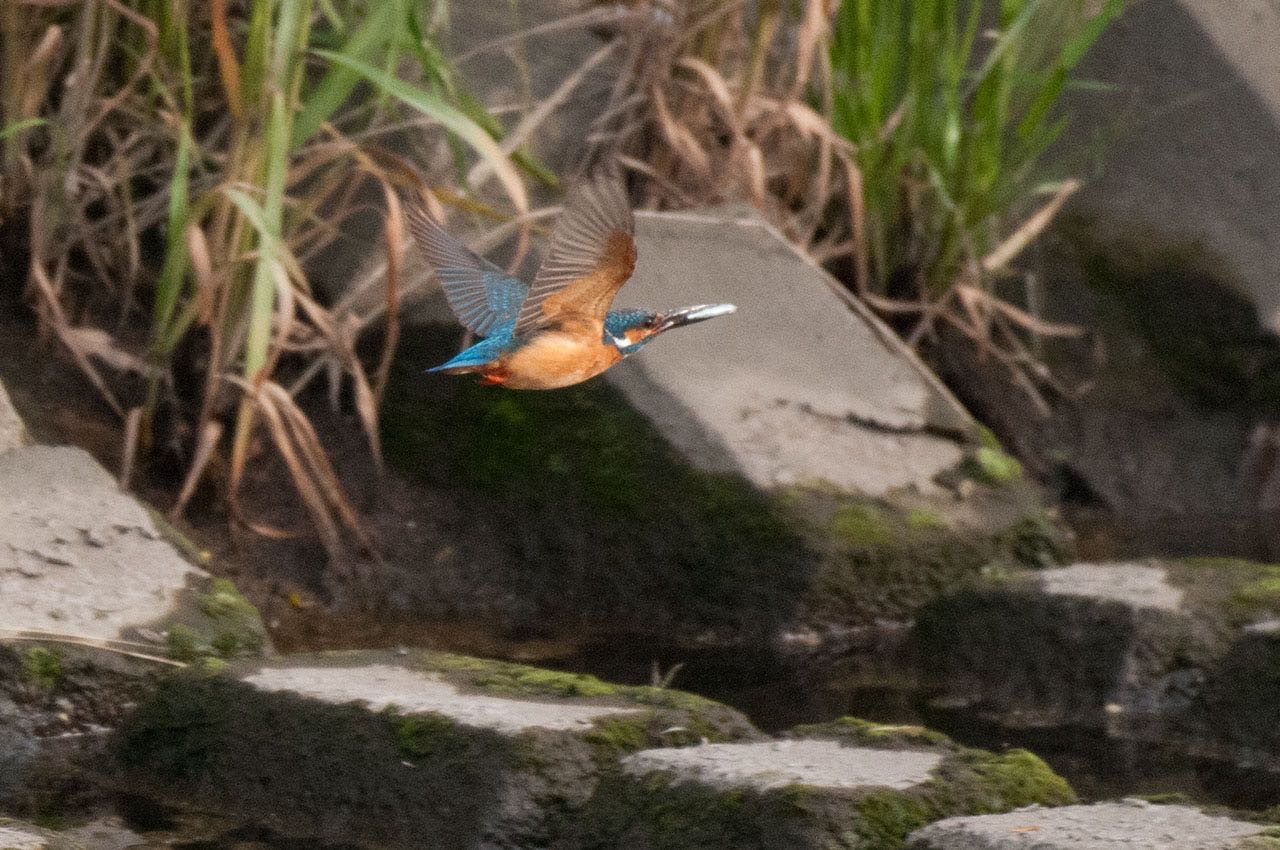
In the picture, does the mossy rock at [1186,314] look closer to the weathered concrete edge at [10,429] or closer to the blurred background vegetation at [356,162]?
the blurred background vegetation at [356,162]

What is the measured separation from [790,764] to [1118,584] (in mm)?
1356

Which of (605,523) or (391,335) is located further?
(605,523)

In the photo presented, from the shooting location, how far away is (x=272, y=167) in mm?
3365

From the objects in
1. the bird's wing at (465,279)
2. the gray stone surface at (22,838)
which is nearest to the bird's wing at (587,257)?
the bird's wing at (465,279)

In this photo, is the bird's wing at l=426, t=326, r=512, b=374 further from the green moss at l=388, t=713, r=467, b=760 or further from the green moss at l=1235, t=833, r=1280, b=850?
the green moss at l=1235, t=833, r=1280, b=850

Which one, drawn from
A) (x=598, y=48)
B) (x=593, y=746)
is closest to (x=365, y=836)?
(x=593, y=746)

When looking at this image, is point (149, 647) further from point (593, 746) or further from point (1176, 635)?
point (1176, 635)

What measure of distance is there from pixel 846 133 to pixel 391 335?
1558 millimetres

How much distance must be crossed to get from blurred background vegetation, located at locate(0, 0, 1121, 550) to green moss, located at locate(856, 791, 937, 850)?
158 cm

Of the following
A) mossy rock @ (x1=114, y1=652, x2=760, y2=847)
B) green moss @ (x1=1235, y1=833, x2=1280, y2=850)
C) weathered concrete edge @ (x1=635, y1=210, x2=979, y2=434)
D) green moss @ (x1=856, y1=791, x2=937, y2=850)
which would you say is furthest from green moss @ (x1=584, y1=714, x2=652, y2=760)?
weathered concrete edge @ (x1=635, y1=210, x2=979, y2=434)

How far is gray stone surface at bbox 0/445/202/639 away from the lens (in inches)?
110

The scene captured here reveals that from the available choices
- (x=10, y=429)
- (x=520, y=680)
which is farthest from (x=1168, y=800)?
(x=10, y=429)

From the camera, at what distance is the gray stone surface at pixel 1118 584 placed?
3258 millimetres

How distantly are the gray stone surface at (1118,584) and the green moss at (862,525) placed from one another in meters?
0.36
